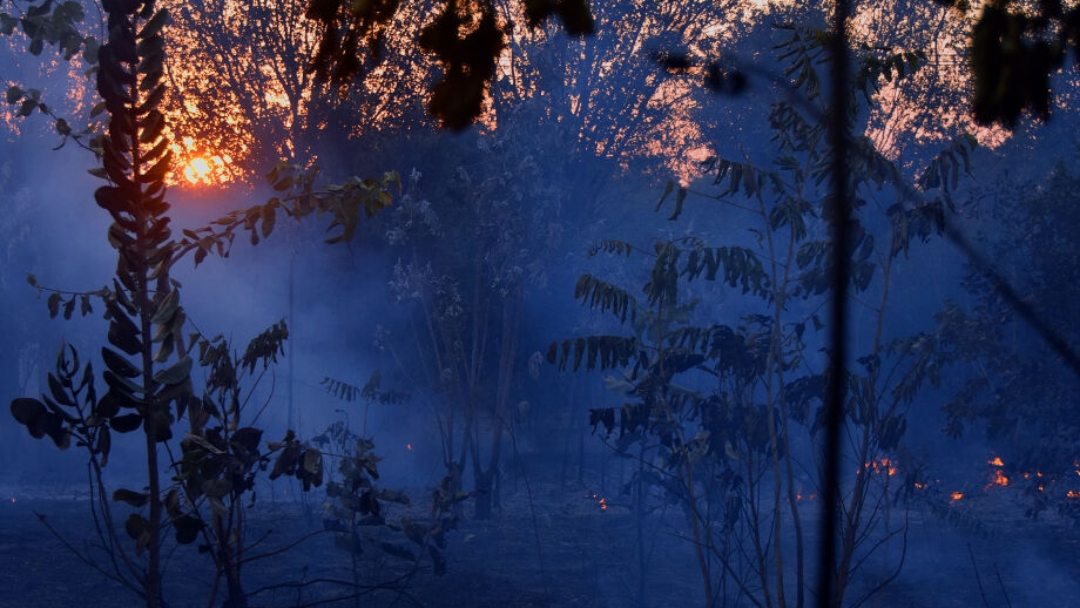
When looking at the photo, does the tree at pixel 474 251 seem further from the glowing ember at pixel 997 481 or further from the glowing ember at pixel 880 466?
the glowing ember at pixel 997 481

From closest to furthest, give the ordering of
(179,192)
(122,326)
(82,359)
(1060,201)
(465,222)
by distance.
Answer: (122,326)
(1060,201)
(465,222)
(179,192)
(82,359)

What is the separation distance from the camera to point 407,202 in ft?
37.4

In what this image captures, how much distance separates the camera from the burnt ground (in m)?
8.88

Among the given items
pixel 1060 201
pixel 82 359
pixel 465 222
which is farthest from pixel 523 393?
pixel 82 359

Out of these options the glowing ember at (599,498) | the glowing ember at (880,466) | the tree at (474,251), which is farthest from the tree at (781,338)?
the tree at (474,251)

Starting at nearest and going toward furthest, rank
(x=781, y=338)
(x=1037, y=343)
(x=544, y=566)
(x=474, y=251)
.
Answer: (x=781, y=338)
(x=544, y=566)
(x=1037, y=343)
(x=474, y=251)

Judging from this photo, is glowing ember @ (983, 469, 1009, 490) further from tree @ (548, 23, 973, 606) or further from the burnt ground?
tree @ (548, 23, 973, 606)

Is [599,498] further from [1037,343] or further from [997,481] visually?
[997,481]

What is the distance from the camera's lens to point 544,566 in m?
10.3

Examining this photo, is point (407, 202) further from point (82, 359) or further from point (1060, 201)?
point (82, 359)

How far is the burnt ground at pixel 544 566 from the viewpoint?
350 inches

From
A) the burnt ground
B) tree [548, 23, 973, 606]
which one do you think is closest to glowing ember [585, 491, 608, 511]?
the burnt ground

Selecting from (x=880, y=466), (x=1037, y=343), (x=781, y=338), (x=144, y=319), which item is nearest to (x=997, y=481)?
(x=1037, y=343)

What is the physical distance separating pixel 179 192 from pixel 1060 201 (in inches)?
518
